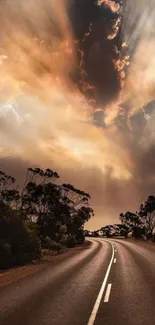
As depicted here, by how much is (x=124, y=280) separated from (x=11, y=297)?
540 cm

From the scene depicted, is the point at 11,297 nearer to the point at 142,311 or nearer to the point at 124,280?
the point at 142,311

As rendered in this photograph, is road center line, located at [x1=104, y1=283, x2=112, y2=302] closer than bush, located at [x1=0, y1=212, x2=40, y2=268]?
Yes

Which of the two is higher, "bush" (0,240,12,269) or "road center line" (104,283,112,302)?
"bush" (0,240,12,269)

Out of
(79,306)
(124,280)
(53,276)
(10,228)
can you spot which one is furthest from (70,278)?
(10,228)

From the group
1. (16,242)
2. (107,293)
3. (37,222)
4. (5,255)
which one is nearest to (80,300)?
(107,293)

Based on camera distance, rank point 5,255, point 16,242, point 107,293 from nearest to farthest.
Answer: point 107,293 < point 5,255 < point 16,242

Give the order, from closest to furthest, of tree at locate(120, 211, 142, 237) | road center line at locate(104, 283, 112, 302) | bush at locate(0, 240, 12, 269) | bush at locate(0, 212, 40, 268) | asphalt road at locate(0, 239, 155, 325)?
1. asphalt road at locate(0, 239, 155, 325)
2. road center line at locate(104, 283, 112, 302)
3. bush at locate(0, 240, 12, 269)
4. bush at locate(0, 212, 40, 268)
5. tree at locate(120, 211, 142, 237)

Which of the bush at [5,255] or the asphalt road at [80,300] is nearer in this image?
the asphalt road at [80,300]

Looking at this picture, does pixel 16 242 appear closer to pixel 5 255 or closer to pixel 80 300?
pixel 5 255

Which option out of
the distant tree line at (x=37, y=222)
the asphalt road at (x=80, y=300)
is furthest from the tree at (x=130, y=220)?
the asphalt road at (x=80, y=300)

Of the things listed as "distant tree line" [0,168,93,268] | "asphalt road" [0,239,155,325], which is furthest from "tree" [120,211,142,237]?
"asphalt road" [0,239,155,325]

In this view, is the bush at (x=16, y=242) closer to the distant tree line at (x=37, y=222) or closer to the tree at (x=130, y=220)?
the distant tree line at (x=37, y=222)

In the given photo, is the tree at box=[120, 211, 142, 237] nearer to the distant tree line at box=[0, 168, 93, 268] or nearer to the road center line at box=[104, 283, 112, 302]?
the distant tree line at box=[0, 168, 93, 268]

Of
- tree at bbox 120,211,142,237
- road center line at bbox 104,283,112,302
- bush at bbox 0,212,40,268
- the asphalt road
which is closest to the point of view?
the asphalt road
